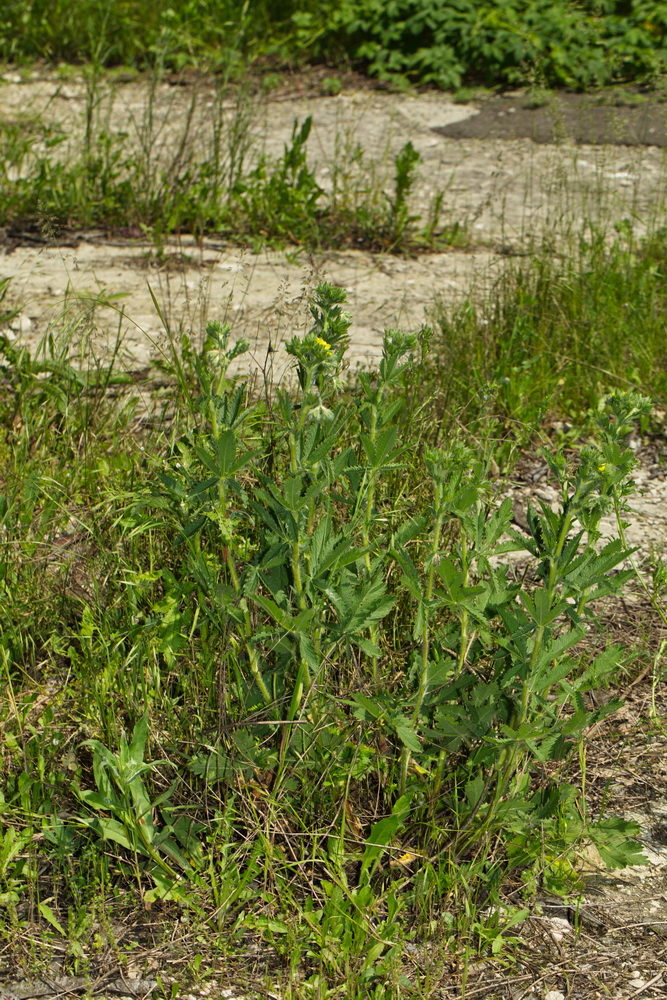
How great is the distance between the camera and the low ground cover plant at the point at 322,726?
6.19 ft

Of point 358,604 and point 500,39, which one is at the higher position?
point 500,39

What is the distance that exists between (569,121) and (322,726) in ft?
→ 18.5

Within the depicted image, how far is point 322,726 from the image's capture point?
6.72 feet

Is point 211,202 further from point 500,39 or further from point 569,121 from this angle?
point 500,39

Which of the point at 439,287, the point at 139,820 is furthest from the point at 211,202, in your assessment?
the point at 139,820

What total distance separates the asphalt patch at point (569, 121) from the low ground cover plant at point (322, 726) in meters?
4.80

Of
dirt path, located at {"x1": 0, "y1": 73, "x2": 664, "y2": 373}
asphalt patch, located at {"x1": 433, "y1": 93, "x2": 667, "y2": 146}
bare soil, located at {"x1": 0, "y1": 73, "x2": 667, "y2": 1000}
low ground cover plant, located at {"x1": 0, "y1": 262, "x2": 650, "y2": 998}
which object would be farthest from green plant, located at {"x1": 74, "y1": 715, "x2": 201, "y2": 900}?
asphalt patch, located at {"x1": 433, "y1": 93, "x2": 667, "y2": 146}

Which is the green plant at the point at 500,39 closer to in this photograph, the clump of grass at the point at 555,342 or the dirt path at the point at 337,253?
the dirt path at the point at 337,253

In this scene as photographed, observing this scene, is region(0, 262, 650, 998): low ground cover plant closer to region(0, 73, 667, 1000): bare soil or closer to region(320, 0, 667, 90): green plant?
region(0, 73, 667, 1000): bare soil

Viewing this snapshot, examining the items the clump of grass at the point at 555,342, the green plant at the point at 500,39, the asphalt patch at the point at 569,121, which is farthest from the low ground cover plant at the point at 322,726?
the green plant at the point at 500,39

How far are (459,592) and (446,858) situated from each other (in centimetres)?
60

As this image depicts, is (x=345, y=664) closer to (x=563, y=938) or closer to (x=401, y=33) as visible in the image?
(x=563, y=938)

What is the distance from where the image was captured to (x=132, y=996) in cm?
183

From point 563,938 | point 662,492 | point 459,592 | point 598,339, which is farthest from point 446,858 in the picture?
point 598,339
